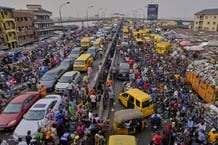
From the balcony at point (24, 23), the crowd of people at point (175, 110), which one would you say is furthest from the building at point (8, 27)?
the crowd of people at point (175, 110)

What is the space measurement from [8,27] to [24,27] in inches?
308

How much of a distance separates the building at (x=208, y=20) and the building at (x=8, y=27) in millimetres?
65336

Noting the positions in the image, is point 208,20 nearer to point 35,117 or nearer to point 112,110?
point 112,110

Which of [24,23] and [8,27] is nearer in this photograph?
[8,27]

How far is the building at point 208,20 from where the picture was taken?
58125 mm

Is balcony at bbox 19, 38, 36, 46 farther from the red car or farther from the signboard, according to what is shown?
the signboard

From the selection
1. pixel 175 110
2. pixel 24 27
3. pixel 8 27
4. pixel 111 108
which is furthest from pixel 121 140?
pixel 24 27

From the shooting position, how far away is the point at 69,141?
822cm

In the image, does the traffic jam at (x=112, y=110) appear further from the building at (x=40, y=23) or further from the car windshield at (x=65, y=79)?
the building at (x=40, y=23)

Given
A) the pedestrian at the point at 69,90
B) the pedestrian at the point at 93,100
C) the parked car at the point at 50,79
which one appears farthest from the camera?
the parked car at the point at 50,79

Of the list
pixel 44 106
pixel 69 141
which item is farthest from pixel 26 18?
pixel 69 141

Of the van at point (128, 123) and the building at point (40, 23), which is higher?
the building at point (40, 23)

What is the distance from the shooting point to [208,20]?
199 ft

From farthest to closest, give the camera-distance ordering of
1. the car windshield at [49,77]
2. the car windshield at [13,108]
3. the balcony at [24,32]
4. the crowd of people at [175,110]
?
the balcony at [24,32]
the car windshield at [49,77]
the car windshield at [13,108]
the crowd of people at [175,110]
